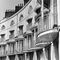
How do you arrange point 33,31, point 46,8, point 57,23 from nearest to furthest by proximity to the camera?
point 57,23, point 46,8, point 33,31

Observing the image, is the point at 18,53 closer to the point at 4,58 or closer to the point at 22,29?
the point at 22,29

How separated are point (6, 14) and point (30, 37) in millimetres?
16604

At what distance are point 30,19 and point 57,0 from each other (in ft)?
64.1

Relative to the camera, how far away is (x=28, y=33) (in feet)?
125

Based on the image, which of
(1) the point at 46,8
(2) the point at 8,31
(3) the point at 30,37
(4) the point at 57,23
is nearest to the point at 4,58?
(2) the point at 8,31

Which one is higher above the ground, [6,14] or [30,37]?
[6,14]

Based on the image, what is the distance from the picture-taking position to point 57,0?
20.6 meters

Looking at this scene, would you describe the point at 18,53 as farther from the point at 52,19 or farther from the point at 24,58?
the point at 52,19

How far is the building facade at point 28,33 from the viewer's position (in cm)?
2150

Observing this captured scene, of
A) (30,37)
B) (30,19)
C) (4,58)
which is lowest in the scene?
(4,58)

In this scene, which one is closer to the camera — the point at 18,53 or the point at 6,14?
the point at 18,53

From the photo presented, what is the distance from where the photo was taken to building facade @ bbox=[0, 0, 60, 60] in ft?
70.5

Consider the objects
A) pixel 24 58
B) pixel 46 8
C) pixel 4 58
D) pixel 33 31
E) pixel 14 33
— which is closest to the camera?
pixel 46 8

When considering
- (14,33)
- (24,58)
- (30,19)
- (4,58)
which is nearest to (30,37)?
(30,19)
